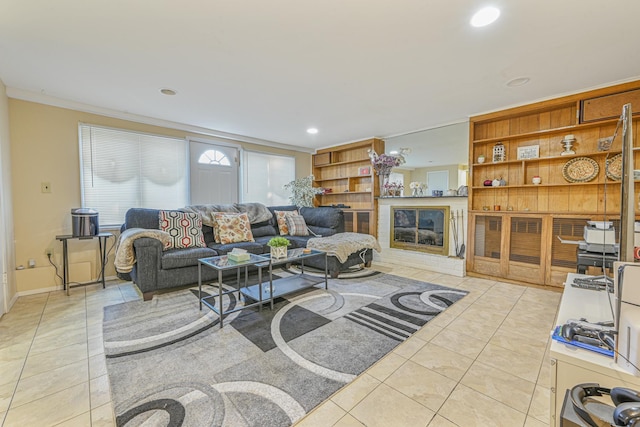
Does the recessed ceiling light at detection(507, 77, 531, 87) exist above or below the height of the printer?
above

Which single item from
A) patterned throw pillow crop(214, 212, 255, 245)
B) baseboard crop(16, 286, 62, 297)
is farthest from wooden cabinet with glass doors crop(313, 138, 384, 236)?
baseboard crop(16, 286, 62, 297)

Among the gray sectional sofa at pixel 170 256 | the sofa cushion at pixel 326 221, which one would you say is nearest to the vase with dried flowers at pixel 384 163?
the sofa cushion at pixel 326 221

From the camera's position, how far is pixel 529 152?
136 inches

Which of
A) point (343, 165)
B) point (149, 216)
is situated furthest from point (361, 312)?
point (343, 165)

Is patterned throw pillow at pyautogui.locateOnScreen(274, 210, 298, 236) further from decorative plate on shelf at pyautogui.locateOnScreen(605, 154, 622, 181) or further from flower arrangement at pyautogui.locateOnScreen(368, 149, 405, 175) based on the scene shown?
decorative plate on shelf at pyautogui.locateOnScreen(605, 154, 622, 181)

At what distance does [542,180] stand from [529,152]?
39cm

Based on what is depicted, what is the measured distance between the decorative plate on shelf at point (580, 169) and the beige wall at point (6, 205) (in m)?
5.84

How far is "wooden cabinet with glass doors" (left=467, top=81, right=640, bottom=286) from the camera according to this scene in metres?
2.88

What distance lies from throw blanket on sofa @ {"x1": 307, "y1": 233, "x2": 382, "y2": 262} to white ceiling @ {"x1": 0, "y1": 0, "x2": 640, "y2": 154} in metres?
1.76

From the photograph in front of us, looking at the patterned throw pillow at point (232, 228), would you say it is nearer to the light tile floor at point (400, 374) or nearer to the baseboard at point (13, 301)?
the light tile floor at point (400, 374)

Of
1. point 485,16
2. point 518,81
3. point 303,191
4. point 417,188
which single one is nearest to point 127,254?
point 303,191

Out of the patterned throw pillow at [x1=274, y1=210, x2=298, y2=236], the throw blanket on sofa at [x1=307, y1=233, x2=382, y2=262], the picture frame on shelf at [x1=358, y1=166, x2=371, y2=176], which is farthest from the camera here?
the picture frame on shelf at [x1=358, y1=166, x2=371, y2=176]

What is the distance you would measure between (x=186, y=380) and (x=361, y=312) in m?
1.51

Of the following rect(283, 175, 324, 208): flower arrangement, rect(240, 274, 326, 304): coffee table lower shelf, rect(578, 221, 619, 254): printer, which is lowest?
rect(240, 274, 326, 304): coffee table lower shelf
